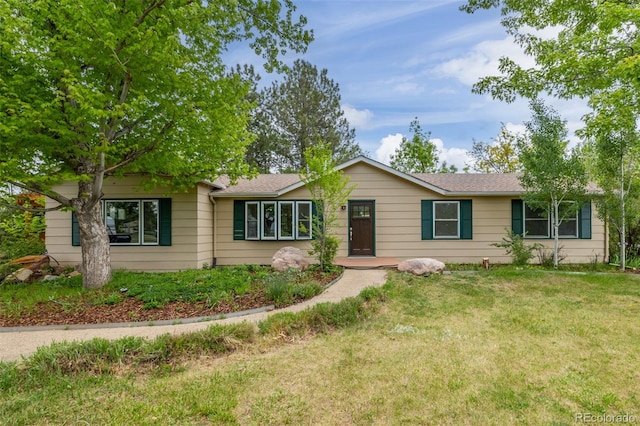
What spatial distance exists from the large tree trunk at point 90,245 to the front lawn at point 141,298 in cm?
24

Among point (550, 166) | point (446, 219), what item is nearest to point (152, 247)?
point (446, 219)

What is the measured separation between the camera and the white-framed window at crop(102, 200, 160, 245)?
950cm

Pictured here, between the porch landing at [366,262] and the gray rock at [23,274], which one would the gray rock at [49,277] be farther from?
the porch landing at [366,262]

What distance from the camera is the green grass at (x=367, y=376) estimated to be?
2738 millimetres

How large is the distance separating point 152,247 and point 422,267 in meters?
7.73

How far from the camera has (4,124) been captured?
210 inches

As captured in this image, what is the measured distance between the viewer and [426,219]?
10.2 metres

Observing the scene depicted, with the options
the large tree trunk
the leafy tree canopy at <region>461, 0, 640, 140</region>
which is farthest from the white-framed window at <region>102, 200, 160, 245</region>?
the leafy tree canopy at <region>461, 0, 640, 140</region>

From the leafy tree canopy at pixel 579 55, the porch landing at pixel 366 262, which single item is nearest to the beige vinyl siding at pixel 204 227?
the porch landing at pixel 366 262

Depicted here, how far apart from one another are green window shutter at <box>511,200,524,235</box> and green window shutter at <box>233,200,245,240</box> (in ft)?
Result: 28.1

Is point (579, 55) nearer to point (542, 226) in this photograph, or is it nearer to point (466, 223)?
point (542, 226)

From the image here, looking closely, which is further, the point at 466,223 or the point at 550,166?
the point at 466,223

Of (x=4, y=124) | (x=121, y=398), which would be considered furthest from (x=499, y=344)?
(x=4, y=124)

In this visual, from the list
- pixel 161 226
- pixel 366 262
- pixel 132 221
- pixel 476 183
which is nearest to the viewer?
pixel 366 262
